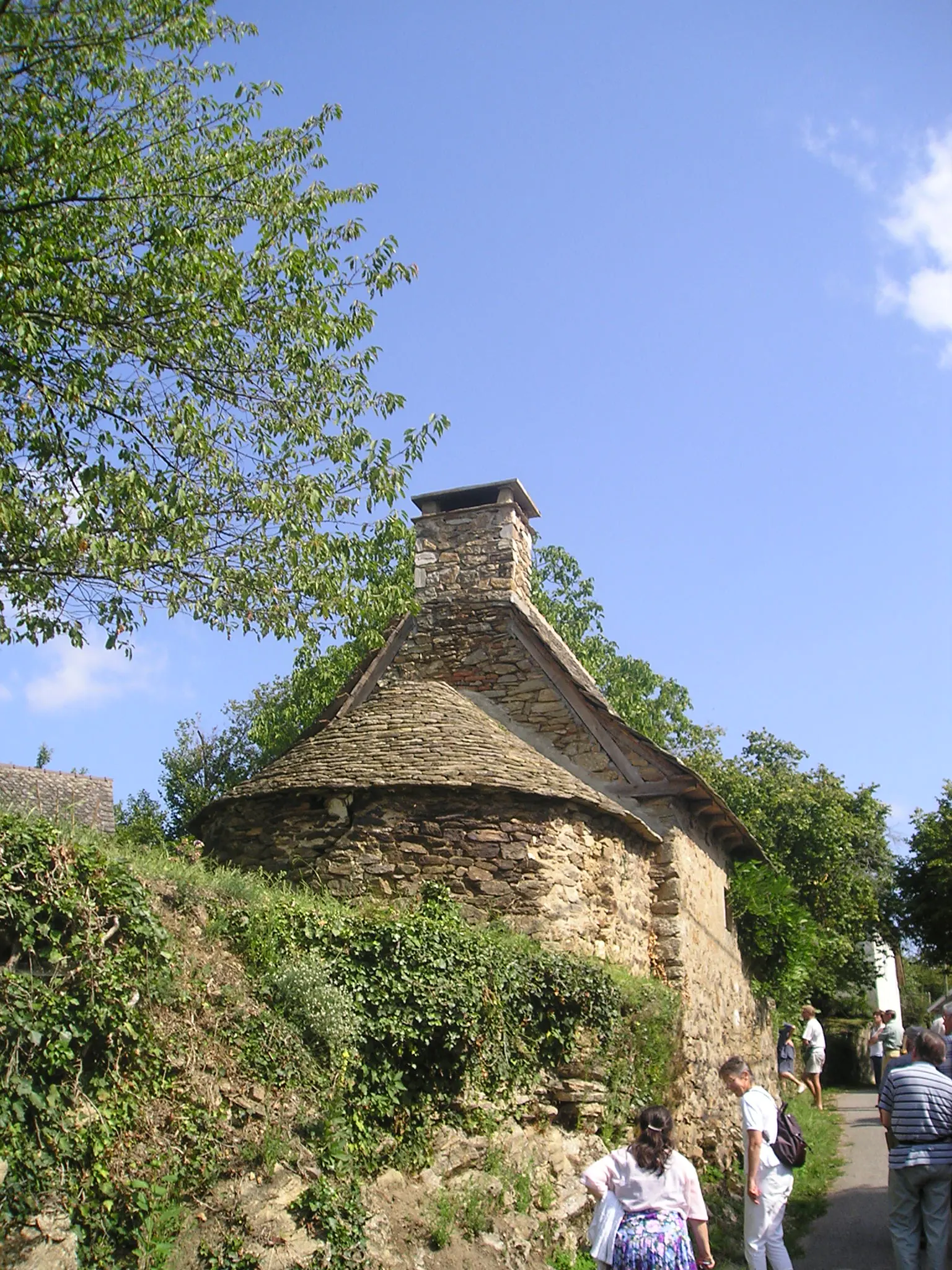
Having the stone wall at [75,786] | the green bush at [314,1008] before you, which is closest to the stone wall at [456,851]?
the green bush at [314,1008]

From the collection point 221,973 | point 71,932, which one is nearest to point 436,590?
point 221,973

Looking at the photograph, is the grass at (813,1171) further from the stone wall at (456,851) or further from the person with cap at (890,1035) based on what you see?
the stone wall at (456,851)

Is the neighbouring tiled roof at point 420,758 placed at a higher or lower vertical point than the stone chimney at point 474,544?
lower

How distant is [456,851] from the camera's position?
36.3 ft

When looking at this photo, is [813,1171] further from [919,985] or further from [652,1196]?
[919,985]

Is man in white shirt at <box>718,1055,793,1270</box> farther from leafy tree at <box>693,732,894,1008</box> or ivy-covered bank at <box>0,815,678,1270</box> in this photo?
leafy tree at <box>693,732,894,1008</box>

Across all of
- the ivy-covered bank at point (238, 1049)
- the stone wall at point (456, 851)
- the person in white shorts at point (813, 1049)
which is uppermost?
the stone wall at point (456, 851)

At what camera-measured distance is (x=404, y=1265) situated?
6973 mm

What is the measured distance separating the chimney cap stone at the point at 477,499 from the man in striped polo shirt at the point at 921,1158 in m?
10.1

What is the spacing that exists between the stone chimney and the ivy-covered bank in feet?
19.9

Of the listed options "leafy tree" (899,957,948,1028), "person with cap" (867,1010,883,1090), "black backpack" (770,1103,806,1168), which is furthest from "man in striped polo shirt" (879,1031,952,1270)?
"leafy tree" (899,957,948,1028)

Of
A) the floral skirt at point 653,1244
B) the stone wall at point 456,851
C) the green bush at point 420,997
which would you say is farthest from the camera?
the stone wall at point 456,851

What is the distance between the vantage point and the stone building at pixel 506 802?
36.5 feet

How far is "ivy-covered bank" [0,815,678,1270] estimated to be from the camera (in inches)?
231
